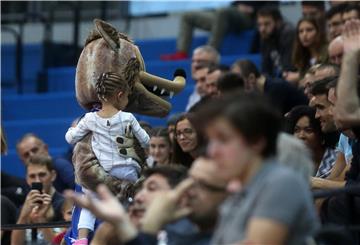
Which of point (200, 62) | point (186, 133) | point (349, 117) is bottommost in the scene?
point (200, 62)

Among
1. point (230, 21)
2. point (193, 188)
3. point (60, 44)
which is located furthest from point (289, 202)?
point (60, 44)

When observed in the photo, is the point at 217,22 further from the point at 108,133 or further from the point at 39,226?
the point at 108,133

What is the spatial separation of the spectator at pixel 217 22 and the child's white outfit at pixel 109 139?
6.66 m

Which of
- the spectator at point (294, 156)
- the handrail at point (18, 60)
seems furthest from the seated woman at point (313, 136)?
the handrail at point (18, 60)

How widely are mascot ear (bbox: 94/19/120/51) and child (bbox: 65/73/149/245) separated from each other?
9.6 inches

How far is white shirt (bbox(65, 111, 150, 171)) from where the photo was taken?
306 inches

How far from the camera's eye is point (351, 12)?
35.7 ft

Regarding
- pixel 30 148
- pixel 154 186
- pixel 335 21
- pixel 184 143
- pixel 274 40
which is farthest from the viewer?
pixel 274 40

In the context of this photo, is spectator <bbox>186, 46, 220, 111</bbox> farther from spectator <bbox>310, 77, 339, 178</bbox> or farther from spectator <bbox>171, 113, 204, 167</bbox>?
spectator <bbox>310, 77, 339, 178</bbox>

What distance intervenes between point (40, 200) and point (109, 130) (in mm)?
1888

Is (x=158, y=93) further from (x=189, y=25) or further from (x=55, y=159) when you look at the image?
(x=189, y=25)

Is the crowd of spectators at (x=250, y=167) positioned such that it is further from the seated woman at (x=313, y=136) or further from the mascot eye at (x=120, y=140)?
the mascot eye at (x=120, y=140)

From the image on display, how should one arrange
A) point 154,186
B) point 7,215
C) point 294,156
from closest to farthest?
point 294,156, point 154,186, point 7,215

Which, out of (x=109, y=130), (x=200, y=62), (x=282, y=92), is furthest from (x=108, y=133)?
(x=200, y=62)
